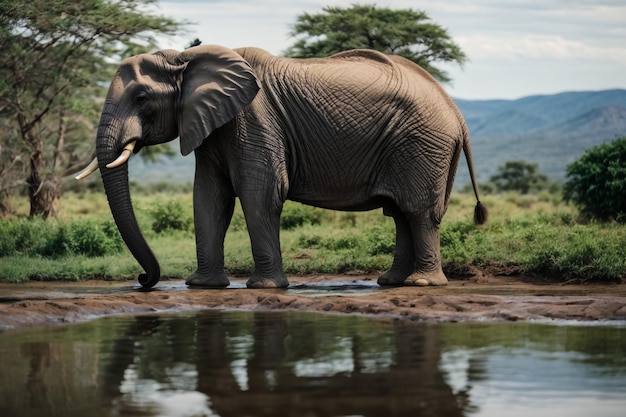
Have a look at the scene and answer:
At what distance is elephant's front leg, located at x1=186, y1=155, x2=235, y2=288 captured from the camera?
11898mm

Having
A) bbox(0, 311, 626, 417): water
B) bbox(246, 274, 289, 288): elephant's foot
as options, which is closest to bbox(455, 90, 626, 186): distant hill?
bbox(246, 274, 289, 288): elephant's foot

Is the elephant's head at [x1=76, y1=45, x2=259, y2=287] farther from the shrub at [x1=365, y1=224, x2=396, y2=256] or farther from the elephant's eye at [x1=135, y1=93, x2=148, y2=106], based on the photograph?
the shrub at [x1=365, y1=224, x2=396, y2=256]

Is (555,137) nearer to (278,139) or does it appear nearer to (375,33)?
(375,33)

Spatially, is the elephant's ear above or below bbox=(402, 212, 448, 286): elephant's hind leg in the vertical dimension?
above

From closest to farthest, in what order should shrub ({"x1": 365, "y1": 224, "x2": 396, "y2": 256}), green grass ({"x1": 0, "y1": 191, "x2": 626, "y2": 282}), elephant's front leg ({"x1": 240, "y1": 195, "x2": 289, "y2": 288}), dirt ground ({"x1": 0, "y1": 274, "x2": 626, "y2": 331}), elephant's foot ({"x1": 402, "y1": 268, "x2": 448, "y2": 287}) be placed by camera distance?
dirt ground ({"x1": 0, "y1": 274, "x2": 626, "y2": 331})
elephant's front leg ({"x1": 240, "y1": 195, "x2": 289, "y2": 288})
elephant's foot ({"x1": 402, "y1": 268, "x2": 448, "y2": 287})
green grass ({"x1": 0, "y1": 191, "x2": 626, "y2": 282})
shrub ({"x1": 365, "y1": 224, "x2": 396, "y2": 256})

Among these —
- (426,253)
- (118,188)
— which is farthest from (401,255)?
(118,188)

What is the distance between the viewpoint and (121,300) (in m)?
10.3

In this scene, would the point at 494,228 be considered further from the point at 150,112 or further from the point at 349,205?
the point at 150,112

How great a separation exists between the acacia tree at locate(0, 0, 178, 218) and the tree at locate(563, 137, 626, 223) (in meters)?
8.19

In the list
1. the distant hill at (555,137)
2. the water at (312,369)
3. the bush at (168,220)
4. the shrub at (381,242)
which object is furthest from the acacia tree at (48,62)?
the distant hill at (555,137)

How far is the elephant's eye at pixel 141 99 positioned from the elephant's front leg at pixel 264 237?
1.28m

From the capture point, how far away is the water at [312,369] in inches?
249

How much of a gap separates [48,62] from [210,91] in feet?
37.4

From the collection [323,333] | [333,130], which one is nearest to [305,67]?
[333,130]
